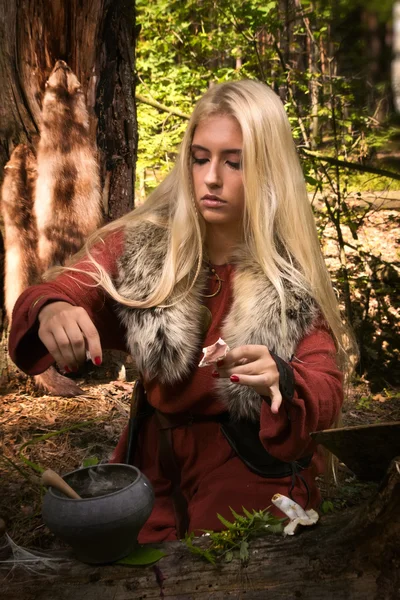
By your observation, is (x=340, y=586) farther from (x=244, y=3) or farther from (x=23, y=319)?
(x=244, y=3)

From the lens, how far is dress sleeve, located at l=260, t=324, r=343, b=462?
198 centimetres

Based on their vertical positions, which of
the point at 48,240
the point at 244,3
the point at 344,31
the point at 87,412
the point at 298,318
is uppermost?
the point at 244,3

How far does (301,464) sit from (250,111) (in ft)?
4.18

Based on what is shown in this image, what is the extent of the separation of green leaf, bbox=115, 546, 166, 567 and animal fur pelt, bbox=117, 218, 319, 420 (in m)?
0.67

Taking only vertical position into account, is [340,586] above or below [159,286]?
below

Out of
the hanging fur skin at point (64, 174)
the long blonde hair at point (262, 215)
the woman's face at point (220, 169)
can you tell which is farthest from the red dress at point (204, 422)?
the hanging fur skin at point (64, 174)

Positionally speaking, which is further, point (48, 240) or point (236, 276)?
point (48, 240)

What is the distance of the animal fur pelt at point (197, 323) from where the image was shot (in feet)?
7.82

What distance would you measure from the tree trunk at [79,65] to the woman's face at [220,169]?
1.44 metres

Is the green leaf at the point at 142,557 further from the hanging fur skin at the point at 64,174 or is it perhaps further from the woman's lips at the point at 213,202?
the hanging fur skin at the point at 64,174

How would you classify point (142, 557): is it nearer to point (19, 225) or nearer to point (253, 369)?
point (253, 369)

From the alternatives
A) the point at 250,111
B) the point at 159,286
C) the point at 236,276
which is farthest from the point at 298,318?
the point at 250,111

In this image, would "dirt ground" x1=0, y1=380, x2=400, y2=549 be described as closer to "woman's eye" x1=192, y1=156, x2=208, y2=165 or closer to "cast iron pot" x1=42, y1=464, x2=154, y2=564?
"cast iron pot" x1=42, y1=464, x2=154, y2=564

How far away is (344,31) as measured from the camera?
0.93 meters
